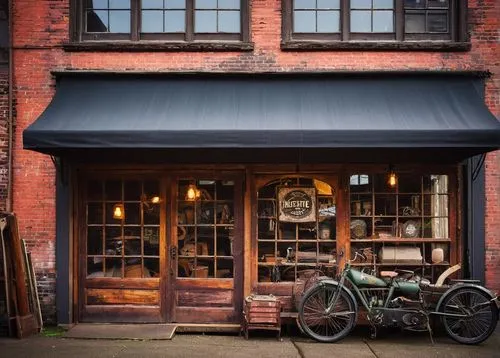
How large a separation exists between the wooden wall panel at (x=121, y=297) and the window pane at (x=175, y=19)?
4.54 meters

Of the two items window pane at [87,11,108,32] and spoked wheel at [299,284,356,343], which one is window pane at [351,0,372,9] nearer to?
window pane at [87,11,108,32]

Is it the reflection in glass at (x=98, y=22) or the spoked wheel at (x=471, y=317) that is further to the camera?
the reflection in glass at (x=98, y=22)

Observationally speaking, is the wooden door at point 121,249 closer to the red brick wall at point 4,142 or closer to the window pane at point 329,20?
the red brick wall at point 4,142

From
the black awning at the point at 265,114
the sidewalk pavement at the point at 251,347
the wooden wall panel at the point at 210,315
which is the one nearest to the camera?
the sidewalk pavement at the point at 251,347

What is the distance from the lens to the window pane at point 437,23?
9.30 metres

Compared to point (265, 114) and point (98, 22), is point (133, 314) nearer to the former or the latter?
point (265, 114)

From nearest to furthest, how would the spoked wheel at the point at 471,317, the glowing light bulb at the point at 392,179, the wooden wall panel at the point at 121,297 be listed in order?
the spoked wheel at the point at 471,317 < the glowing light bulb at the point at 392,179 < the wooden wall panel at the point at 121,297

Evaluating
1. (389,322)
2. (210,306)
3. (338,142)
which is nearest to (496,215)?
(389,322)

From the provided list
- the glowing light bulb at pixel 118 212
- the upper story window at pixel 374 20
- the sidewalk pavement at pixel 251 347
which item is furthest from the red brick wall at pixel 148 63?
the sidewalk pavement at pixel 251 347

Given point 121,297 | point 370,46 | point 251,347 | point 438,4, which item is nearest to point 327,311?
point 251,347

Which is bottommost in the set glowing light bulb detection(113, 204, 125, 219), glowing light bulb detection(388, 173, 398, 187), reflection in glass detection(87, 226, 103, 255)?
reflection in glass detection(87, 226, 103, 255)

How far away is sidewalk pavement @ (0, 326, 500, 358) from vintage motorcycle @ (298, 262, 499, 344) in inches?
9.1

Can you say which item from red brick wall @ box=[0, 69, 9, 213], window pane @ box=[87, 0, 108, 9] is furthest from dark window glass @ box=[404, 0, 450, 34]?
→ red brick wall @ box=[0, 69, 9, 213]

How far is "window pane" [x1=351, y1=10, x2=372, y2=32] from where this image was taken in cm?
932
